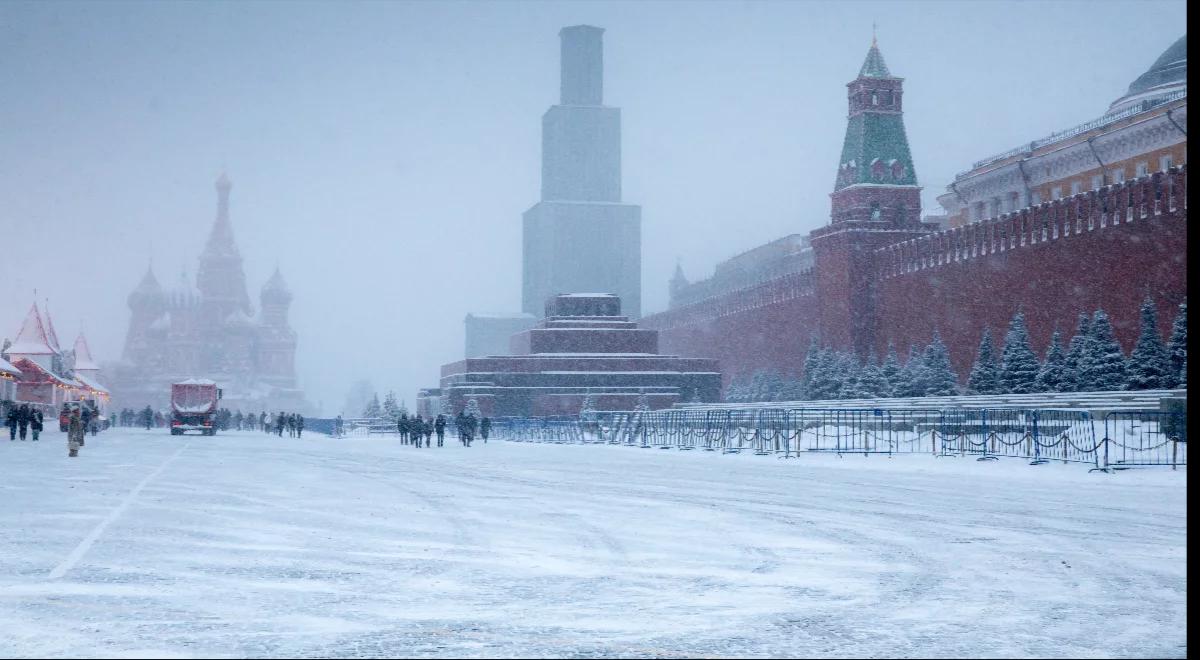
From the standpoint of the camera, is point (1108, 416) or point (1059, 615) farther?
point (1108, 416)

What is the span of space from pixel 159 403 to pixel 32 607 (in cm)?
14116

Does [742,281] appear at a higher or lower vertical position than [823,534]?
higher

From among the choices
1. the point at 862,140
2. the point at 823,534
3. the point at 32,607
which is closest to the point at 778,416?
the point at 823,534

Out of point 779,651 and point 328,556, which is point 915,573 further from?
point 328,556

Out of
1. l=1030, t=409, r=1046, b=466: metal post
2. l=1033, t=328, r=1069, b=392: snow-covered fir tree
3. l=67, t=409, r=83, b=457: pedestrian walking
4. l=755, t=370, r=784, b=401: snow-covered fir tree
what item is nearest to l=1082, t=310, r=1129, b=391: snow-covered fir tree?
l=1033, t=328, r=1069, b=392: snow-covered fir tree

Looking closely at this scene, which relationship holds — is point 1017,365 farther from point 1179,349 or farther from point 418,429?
point 418,429

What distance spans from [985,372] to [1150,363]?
23.4 ft

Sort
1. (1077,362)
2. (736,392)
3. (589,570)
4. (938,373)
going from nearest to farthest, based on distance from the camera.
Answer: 1. (589,570)
2. (1077,362)
3. (938,373)
4. (736,392)

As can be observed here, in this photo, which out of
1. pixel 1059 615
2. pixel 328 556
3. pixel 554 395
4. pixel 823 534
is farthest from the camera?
pixel 554 395

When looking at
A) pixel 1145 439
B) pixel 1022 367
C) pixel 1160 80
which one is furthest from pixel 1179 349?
pixel 1160 80

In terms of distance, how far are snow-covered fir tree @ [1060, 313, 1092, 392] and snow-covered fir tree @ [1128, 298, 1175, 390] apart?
3.90 feet

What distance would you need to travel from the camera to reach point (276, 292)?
148 meters

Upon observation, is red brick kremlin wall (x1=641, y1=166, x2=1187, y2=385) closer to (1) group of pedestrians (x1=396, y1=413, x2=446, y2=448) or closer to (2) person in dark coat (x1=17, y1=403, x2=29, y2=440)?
(1) group of pedestrians (x1=396, y1=413, x2=446, y2=448)

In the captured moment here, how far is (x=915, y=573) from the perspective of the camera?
296 inches
